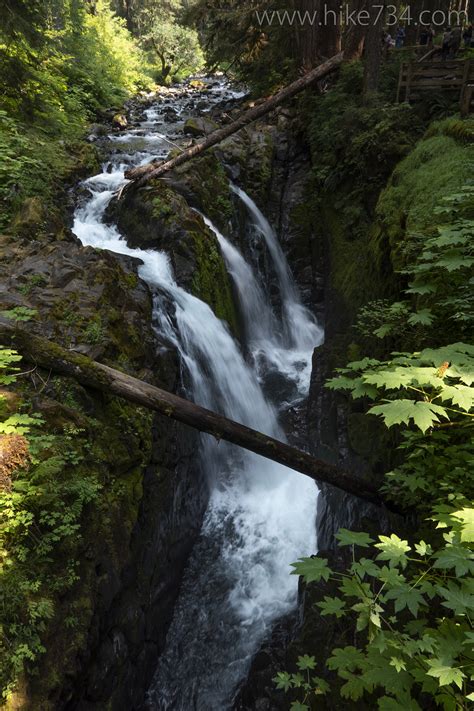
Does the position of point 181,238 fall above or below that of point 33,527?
above

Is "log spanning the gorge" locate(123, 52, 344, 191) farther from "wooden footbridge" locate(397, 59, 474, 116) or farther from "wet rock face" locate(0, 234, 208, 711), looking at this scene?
"wet rock face" locate(0, 234, 208, 711)

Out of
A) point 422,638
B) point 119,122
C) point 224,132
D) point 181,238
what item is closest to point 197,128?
point 224,132

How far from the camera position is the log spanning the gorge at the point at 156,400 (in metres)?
4.75

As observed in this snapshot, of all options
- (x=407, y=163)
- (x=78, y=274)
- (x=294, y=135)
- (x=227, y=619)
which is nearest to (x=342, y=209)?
(x=407, y=163)

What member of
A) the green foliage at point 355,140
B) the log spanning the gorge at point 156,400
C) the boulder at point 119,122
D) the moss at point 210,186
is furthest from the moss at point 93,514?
the boulder at point 119,122

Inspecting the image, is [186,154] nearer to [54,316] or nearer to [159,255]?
[159,255]

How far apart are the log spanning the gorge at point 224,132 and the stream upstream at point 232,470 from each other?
0.86m

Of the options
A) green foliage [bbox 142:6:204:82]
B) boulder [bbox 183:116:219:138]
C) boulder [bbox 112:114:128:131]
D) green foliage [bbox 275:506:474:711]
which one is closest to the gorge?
green foliage [bbox 275:506:474:711]

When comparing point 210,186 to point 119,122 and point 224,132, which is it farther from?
point 119,122

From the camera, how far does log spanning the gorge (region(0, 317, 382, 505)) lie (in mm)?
4750

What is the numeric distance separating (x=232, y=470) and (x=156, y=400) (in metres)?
4.03

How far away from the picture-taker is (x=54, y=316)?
A: 558 cm

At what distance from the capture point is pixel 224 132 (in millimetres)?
12461

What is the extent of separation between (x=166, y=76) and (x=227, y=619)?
104 ft
